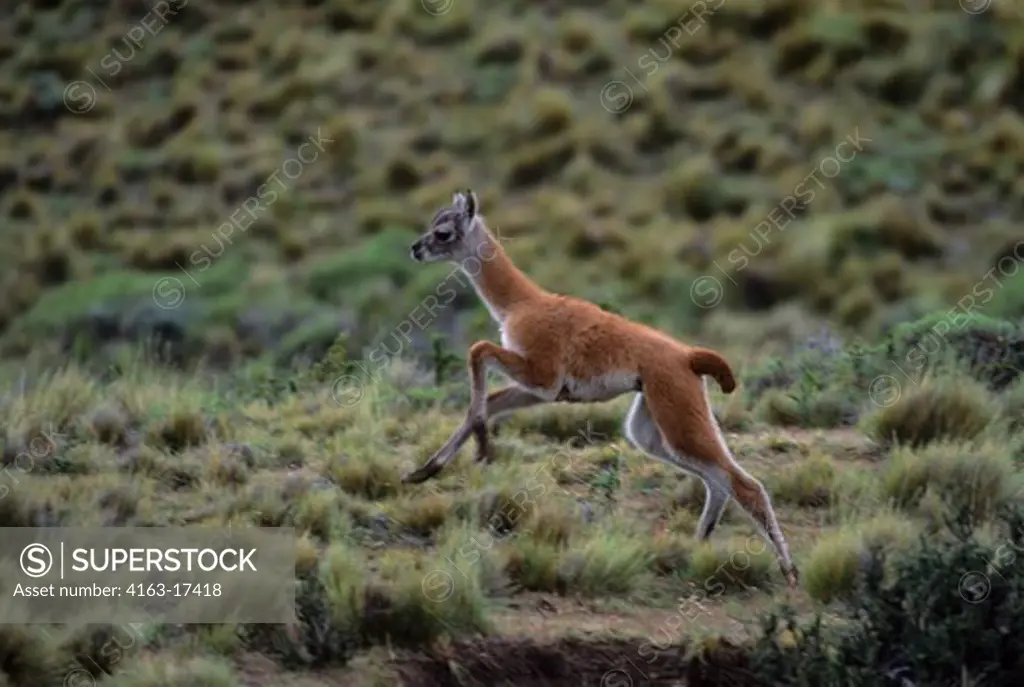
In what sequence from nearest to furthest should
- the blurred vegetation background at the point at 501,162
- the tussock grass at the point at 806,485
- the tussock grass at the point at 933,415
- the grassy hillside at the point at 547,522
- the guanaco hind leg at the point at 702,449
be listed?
1. the grassy hillside at the point at 547,522
2. the guanaco hind leg at the point at 702,449
3. the tussock grass at the point at 806,485
4. the tussock grass at the point at 933,415
5. the blurred vegetation background at the point at 501,162

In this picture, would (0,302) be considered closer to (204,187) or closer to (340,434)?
(204,187)

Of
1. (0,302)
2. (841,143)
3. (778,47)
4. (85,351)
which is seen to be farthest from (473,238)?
(778,47)

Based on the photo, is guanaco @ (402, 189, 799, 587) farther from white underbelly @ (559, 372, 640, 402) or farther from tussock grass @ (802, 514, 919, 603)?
tussock grass @ (802, 514, 919, 603)

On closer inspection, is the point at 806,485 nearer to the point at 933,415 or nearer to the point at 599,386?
the point at 933,415

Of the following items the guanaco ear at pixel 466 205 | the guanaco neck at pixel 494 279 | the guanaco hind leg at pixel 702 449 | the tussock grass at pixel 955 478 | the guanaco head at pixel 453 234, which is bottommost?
the tussock grass at pixel 955 478

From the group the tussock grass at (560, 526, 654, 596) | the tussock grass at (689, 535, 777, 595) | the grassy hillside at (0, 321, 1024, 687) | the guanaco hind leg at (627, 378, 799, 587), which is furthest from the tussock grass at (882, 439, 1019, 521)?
the tussock grass at (560, 526, 654, 596)

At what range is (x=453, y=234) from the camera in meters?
8.64

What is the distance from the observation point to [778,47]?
24.0 metres

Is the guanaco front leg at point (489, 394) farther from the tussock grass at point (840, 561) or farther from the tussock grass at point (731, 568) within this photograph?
the tussock grass at point (840, 561)

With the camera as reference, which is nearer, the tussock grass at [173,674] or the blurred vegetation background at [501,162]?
the tussock grass at [173,674]

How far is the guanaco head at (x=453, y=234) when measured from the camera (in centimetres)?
864

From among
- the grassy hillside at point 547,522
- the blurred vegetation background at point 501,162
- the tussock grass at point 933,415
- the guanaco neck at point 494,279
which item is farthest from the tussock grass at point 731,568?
the blurred vegetation background at point 501,162

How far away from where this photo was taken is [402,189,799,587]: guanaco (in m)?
8.05

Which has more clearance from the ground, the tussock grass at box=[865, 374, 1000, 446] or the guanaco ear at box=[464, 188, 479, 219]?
the guanaco ear at box=[464, 188, 479, 219]
